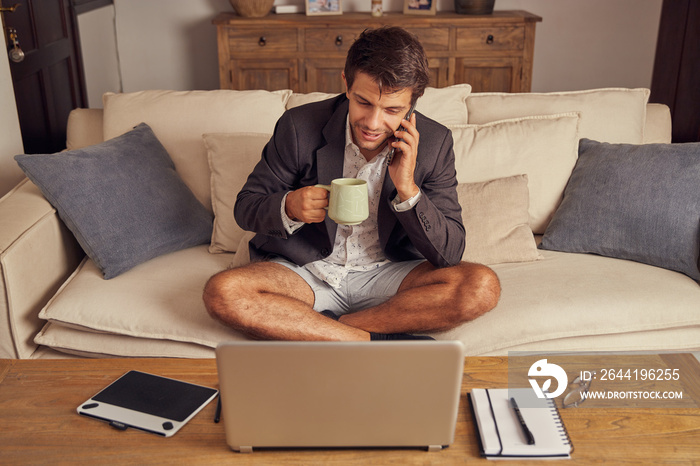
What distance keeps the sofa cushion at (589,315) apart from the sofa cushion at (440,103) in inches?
26.7

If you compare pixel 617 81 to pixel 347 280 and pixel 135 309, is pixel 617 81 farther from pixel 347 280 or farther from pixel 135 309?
pixel 135 309

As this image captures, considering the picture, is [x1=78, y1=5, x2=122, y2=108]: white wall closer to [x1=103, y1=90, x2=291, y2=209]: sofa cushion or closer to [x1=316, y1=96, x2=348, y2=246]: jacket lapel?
[x1=103, y1=90, x2=291, y2=209]: sofa cushion

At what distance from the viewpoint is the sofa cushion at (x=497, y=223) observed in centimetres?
204

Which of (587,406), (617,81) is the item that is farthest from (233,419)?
(617,81)

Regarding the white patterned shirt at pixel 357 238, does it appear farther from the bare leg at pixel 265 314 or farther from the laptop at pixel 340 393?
the laptop at pixel 340 393

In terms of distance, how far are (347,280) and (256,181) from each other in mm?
384

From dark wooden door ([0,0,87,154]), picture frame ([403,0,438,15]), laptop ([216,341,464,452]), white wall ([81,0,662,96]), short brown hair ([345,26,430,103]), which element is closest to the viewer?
laptop ([216,341,464,452])

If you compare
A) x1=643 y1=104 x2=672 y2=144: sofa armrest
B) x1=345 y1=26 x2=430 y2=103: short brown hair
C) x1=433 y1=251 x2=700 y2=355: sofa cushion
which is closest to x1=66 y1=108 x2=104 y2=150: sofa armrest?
x1=345 y1=26 x2=430 y2=103: short brown hair

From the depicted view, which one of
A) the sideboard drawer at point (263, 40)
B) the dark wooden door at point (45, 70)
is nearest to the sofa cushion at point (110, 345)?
the dark wooden door at point (45, 70)

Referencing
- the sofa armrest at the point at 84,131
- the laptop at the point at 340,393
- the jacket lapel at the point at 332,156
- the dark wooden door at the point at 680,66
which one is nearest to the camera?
the laptop at the point at 340,393

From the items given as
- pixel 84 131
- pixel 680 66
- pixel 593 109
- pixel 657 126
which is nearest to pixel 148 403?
pixel 84 131

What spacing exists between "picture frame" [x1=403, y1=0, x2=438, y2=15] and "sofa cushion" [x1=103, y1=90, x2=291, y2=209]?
6.87 ft

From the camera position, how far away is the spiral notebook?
1.08 meters

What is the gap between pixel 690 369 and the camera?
4.55ft
